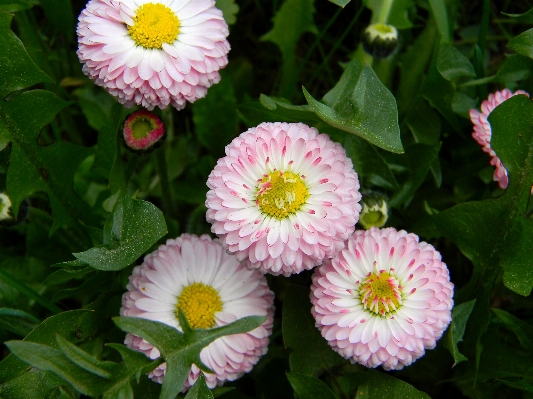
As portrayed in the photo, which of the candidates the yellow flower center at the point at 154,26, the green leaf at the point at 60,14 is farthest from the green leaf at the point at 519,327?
the green leaf at the point at 60,14

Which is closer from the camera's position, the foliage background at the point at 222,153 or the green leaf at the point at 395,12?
the foliage background at the point at 222,153

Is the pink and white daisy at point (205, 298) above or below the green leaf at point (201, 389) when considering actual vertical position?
below

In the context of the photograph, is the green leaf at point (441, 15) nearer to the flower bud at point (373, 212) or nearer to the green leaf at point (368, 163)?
the green leaf at point (368, 163)

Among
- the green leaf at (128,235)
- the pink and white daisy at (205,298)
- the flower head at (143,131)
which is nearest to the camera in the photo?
the green leaf at (128,235)

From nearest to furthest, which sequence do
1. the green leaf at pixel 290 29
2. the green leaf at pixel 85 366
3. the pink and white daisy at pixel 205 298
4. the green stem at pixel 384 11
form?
the green leaf at pixel 85 366 → the pink and white daisy at pixel 205 298 → the green stem at pixel 384 11 → the green leaf at pixel 290 29

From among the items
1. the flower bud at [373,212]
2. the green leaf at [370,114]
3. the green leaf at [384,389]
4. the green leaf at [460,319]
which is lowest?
the green leaf at [384,389]

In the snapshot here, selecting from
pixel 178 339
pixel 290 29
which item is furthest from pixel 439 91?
pixel 178 339

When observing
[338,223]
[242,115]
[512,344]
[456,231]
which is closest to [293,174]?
[338,223]

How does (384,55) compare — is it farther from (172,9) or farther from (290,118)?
(172,9)
